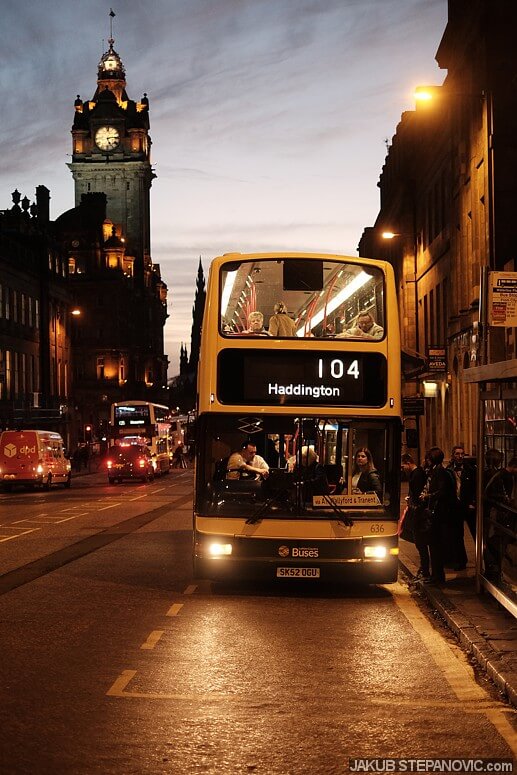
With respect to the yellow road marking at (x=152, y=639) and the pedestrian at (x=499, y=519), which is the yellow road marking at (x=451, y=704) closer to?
the yellow road marking at (x=152, y=639)

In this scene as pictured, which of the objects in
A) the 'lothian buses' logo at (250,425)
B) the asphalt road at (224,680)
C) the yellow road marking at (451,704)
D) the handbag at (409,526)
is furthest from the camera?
the handbag at (409,526)

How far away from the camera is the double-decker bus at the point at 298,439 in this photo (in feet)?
49.4

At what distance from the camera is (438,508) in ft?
50.8

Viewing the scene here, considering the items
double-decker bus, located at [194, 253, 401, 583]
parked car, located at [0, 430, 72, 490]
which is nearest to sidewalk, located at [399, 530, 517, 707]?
double-decker bus, located at [194, 253, 401, 583]

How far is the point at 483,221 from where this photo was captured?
37.3 meters

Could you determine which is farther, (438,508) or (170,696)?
(438,508)

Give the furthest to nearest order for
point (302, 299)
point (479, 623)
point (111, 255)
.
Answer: point (111, 255) → point (302, 299) → point (479, 623)

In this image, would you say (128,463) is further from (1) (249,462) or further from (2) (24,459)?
(1) (249,462)

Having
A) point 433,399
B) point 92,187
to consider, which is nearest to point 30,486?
point 433,399

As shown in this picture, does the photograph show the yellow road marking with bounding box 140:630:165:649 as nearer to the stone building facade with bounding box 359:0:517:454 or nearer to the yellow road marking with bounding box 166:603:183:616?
the yellow road marking with bounding box 166:603:183:616

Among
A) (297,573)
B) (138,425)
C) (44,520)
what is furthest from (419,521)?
(138,425)

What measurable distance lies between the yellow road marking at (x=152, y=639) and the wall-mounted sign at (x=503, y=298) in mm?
5403

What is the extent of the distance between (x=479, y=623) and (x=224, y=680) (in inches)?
136

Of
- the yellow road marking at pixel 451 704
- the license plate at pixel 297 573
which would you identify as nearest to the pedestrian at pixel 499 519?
the license plate at pixel 297 573
